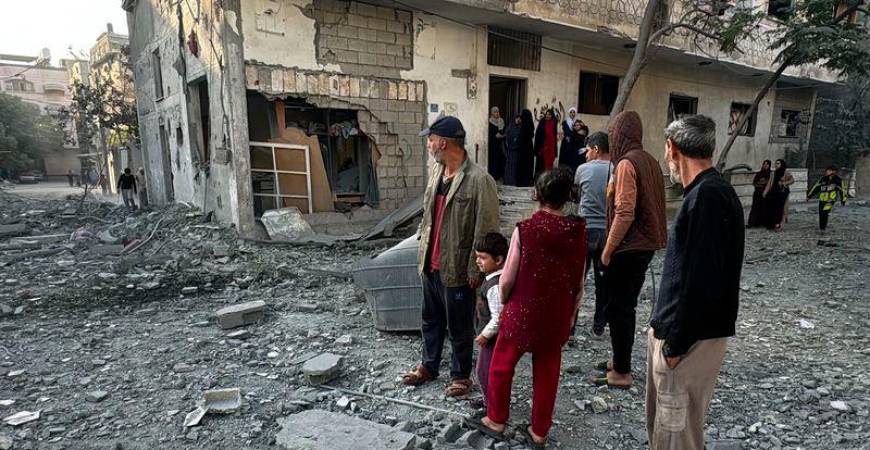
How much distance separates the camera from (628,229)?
2787 mm

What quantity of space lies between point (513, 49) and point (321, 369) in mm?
9001

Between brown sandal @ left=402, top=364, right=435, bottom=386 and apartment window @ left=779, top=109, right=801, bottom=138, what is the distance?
64.8 feet

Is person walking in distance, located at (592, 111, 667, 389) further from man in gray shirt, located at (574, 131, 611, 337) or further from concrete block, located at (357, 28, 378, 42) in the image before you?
concrete block, located at (357, 28, 378, 42)

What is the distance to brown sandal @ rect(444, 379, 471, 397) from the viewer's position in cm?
287

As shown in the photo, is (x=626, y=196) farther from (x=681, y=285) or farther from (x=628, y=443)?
(x=628, y=443)

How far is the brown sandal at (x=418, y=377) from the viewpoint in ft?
10.1

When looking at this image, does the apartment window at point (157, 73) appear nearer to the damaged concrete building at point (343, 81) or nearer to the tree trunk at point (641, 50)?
the damaged concrete building at point (343, 81)

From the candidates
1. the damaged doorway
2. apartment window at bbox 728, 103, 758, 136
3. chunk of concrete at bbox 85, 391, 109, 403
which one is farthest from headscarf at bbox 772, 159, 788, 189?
chunk of concrete at bbox 85, 391, 109, 403

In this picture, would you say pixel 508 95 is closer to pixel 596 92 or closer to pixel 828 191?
pixel 596 92

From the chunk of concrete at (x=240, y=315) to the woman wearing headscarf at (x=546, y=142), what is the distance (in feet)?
22.6

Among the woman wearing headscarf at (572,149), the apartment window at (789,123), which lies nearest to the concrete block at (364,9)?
the woman wearing headscarf at (572,149)

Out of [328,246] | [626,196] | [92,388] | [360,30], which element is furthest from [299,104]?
[626,196]

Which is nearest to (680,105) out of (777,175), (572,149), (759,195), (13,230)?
(759,195)

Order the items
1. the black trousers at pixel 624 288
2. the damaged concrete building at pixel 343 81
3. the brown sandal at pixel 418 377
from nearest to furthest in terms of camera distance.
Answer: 1. the black trousers at pixel 624 288
2. the brown sandal at pixel 418 377
3. the damaged concrete building at pixel 343 81
